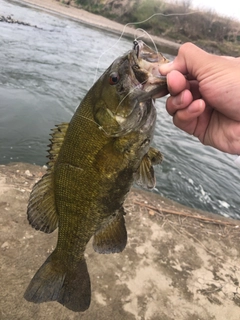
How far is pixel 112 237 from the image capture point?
92.9 inches

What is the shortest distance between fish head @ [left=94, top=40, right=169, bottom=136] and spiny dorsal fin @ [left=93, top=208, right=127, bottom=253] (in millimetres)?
741

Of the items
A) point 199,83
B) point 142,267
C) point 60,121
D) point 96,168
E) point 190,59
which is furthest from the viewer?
point 60,121

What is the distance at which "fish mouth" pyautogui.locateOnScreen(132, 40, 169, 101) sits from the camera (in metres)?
1.84

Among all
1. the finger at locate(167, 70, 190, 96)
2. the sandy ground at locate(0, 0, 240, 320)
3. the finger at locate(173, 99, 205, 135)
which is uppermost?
the finger at locate(167, 70, 190, 96)

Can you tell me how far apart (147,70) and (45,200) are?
114cm

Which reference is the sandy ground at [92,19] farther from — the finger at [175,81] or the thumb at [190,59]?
the finger at [175,81]

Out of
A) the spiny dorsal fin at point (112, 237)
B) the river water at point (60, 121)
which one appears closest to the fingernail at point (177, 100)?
the spiny dorsal fin at point (112, 237)

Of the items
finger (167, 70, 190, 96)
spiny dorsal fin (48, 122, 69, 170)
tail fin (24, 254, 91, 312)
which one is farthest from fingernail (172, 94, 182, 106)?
tail fin (24, 254, 91, 312)

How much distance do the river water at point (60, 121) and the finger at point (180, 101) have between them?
223 cm

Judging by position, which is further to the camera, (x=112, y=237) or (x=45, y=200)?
(x=112, y=237)

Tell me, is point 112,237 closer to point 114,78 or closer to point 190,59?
point 114,78

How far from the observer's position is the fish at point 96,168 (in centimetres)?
191

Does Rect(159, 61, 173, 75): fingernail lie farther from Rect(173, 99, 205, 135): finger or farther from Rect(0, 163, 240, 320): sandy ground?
Rect(0, 163, 240, 320): sandy ground

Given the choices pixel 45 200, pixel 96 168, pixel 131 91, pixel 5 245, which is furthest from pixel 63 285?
pixel 5 245
